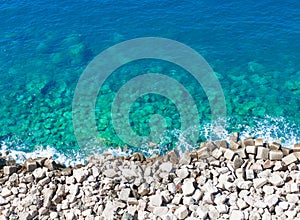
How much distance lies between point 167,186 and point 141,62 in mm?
14757

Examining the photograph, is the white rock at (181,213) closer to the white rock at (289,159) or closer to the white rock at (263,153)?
the white rock at (263,153)

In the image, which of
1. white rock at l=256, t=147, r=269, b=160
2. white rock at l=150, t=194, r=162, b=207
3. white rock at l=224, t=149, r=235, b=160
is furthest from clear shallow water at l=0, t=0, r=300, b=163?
white rock at l=150, t=194, r=162, b=207

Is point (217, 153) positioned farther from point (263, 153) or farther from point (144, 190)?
point (144, 190)

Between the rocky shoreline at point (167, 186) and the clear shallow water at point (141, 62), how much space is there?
131 inches

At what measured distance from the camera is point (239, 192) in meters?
20.8

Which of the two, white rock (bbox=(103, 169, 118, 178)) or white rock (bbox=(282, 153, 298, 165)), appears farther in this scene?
white rock (bbox=(282, 153, 298, 165))

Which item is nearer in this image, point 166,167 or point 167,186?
point 167,186

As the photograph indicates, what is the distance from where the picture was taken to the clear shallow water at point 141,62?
28.0 metres

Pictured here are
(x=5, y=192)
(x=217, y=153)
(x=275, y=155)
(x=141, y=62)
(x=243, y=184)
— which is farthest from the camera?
(x=141, y=62)

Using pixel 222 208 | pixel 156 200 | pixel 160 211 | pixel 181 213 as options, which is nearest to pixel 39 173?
pixel 156 200

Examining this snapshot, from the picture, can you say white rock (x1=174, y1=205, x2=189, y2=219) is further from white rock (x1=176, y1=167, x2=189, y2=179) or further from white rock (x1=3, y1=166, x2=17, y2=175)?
white rock (x1=3, y1=166, x2=17, y2=175)

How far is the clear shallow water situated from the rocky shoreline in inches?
131

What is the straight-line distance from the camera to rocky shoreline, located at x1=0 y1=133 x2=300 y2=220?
19.8m

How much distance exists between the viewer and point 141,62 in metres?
33.8
